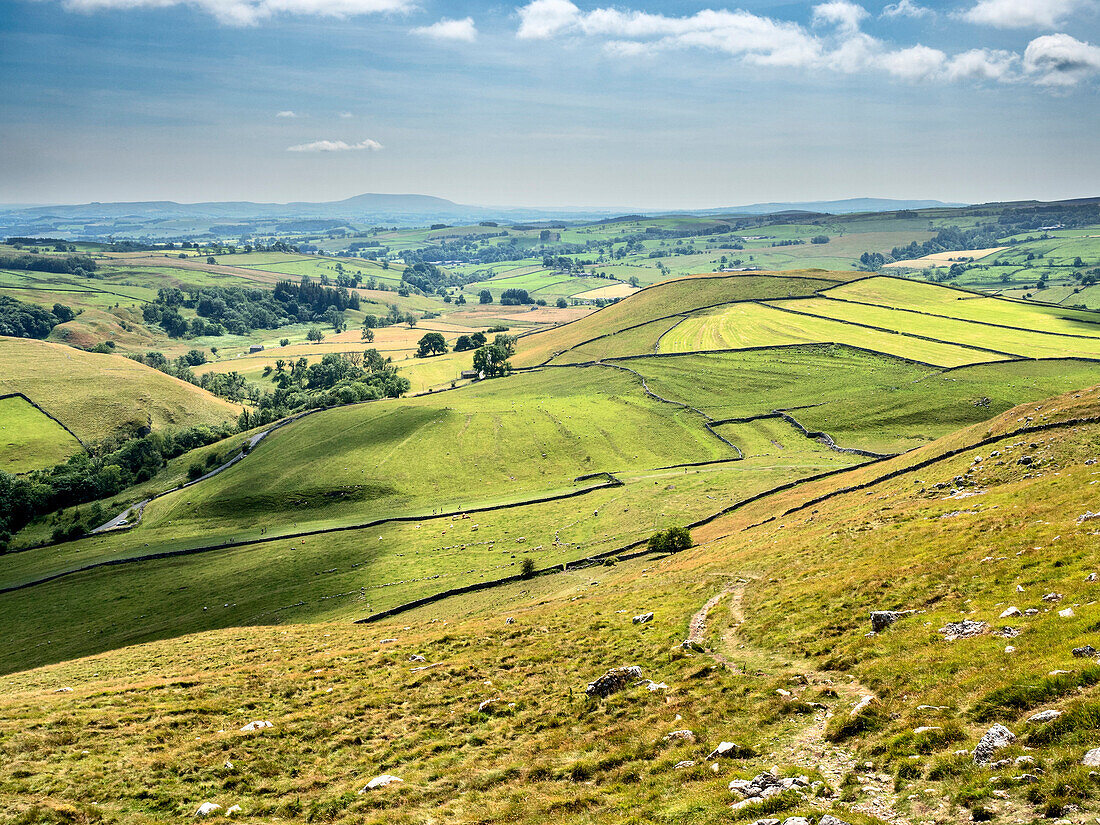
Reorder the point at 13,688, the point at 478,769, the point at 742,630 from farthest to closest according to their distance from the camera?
1. the point at 13,688
2. the point at 742,630
3. the point at 478,769

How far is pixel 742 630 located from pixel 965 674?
42.4 ft

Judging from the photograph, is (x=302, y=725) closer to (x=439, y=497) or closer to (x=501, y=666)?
(x=501, y=666)

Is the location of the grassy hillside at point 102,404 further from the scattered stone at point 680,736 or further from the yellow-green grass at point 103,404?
the scattered stone at point 680,736

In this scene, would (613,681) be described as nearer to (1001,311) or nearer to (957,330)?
(957,330)

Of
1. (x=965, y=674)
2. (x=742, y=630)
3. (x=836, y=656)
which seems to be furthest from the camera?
(x=742, y=630)

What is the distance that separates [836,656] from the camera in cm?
2477

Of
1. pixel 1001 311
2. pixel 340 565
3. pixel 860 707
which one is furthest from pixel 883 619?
pixel 1001 311

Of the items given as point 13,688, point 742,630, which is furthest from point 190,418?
point 742,630

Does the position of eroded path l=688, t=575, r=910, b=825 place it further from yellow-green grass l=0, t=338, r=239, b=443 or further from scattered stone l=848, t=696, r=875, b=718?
yellow-green grass l=0, t=338, r=239, b=443

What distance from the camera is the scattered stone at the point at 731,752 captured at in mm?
19391

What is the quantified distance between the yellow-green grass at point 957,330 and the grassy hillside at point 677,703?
120285 mm

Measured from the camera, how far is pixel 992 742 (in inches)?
600

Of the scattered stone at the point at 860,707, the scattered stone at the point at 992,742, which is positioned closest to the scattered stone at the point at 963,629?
the scattered stone at the point at 860,707

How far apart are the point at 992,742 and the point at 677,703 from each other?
11.3 meters
